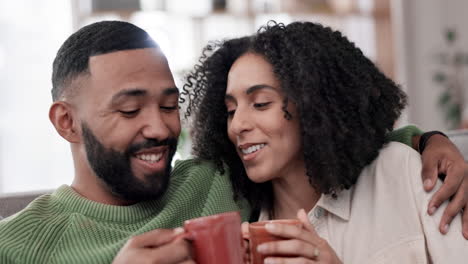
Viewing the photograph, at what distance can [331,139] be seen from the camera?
144cm

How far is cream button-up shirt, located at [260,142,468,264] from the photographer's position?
1.29 meters

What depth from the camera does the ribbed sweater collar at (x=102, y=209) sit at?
1.38 m

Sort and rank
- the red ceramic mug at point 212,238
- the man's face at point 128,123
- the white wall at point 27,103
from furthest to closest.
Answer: the white wall at point 27,103, the man's face at point 128,123, the red ceramic mug at point 212,238

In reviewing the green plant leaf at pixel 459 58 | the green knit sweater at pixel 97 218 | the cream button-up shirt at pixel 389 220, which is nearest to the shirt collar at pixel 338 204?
the cream button-up shirt at pixel 389 220

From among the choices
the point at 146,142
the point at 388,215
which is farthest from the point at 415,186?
the point at 146,142

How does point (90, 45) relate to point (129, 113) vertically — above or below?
above

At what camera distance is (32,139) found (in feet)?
13.9

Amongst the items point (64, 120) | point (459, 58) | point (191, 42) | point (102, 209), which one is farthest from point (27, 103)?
point (459, 58)

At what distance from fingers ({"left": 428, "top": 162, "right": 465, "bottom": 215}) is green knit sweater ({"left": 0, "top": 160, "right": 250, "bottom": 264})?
0.48m

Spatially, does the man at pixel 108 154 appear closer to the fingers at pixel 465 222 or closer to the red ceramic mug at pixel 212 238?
the fingers at pixel 465 222

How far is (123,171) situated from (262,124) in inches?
12.9

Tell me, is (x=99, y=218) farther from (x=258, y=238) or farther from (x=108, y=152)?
(x=258, y=238)

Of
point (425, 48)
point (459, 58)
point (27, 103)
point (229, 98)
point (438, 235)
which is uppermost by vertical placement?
point (425, 48)

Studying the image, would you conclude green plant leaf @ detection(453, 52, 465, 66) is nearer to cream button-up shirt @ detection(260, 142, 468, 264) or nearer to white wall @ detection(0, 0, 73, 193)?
white wall @ detection(0, 0, 73, 193)
